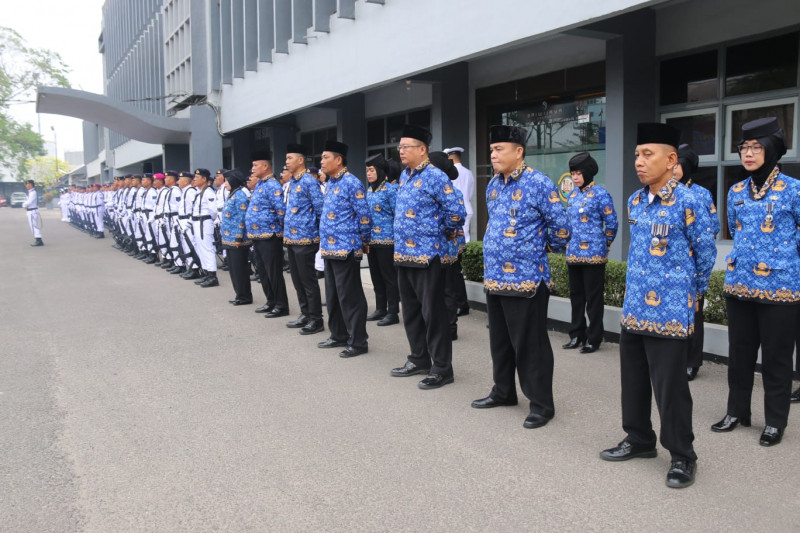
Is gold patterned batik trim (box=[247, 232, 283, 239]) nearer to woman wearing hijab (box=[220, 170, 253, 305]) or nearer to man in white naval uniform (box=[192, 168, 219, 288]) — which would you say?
woman wearing hijab (box=[220, 170, 253, 305])

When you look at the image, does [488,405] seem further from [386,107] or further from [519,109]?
[386,107]

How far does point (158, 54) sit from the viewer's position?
2945cm

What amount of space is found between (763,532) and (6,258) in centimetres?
1909

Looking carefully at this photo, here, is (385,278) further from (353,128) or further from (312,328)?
(353,128)

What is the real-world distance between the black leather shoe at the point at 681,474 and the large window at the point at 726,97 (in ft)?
16.5

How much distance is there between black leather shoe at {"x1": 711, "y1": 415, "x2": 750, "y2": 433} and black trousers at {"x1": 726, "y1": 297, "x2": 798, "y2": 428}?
0.11 ft

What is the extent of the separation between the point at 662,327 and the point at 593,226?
9.64ft

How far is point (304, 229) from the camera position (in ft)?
25.6

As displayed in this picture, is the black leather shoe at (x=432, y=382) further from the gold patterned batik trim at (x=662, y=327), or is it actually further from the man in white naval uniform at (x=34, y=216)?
the man in white naval uniform at (x=34, y=216)

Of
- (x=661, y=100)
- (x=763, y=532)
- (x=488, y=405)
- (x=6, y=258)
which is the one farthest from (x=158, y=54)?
(x=763, y=532)

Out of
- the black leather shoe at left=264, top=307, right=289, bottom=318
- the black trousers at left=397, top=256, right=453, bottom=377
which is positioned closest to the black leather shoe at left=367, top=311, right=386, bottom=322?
the black leather shoe at left=264, top=307, right=289, bottom=318

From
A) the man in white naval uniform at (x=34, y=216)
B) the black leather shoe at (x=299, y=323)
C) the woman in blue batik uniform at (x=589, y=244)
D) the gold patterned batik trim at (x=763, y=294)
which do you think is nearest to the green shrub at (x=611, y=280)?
the woman in blue batik uniform at (x=589, y=244)

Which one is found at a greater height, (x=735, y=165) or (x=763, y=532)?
(x=735, y=165)

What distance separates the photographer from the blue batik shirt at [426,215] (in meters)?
5.73
